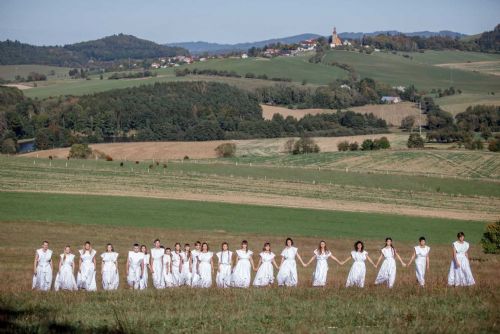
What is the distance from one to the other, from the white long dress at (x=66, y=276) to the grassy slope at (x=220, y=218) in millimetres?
24137

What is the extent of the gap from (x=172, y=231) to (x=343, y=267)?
16137mm

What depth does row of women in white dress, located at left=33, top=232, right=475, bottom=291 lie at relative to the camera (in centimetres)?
2392

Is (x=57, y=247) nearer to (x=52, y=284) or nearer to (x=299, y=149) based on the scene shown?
(x=52, y=284)

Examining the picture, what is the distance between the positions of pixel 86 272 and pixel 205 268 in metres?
3.48

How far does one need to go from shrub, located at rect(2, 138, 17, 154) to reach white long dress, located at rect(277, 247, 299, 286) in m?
87.5

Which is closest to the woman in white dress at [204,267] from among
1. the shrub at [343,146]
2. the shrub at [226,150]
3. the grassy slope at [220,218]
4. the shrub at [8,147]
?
the grassy slope at [220,218]

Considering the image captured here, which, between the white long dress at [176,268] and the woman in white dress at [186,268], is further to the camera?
the white long dress at [176,268]

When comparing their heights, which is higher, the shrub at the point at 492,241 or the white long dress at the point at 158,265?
the white long dress at the point at 158,265

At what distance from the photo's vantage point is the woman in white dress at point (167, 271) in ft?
84.3

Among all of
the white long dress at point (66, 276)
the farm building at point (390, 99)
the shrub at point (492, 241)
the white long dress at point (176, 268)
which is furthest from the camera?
the farm building at point (390, 99)

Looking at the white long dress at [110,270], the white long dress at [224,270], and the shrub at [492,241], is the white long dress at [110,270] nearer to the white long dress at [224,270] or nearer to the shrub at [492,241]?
the white long dress at [224,270]

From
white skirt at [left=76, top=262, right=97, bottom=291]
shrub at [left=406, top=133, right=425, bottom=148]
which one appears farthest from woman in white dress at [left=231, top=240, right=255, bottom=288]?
shrub at [left=406, top=133, right=425, bottom=148]

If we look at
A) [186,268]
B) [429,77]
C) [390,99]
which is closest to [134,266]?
[186,268]

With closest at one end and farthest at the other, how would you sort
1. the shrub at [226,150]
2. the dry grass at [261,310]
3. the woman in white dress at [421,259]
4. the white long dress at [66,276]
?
the dry grass at [261,310] → the woman in white dress at [421,259] → the white long dress at [66,276] → the shrub at [226,150]
